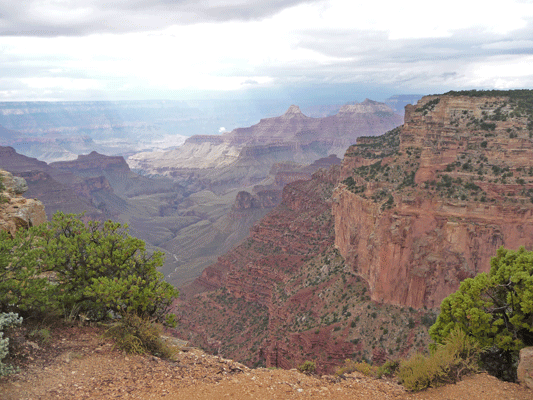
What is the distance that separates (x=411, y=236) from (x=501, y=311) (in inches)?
804

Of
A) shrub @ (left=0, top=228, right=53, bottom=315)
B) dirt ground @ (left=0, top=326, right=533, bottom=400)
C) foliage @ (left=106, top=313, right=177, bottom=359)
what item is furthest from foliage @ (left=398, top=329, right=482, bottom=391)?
shrub @ (left=0, top=228, right=53, bottom=315)

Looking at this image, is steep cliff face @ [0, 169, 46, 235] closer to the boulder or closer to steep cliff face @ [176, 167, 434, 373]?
the boulder

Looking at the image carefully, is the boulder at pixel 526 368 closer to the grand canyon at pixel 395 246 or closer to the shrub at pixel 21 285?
the shrub at pixel 21 285

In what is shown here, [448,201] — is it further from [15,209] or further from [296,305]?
[15,209]

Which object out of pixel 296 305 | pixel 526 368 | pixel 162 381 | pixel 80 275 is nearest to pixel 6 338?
pixel 80 275

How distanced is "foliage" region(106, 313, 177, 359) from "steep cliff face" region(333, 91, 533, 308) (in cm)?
2716

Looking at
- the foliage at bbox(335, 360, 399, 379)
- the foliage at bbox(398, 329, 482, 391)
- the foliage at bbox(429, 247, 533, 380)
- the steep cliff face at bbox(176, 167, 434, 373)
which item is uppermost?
the foliage at bbox(429, 247, 533, 380)

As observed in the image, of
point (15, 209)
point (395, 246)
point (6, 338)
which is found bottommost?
point (395, 246)

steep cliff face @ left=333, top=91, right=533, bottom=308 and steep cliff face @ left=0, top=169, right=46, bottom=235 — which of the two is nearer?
steep cliff face @ left=0, top=169, right=46, bottom=235

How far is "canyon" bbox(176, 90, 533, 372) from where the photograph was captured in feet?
109

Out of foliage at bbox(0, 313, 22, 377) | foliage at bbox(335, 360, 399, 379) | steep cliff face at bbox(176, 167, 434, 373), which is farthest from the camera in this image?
steep cliff face at bbox(176, 167, 434, 373)

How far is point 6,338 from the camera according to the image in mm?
11219

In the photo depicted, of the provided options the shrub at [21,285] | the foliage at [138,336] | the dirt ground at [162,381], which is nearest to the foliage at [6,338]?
the dirt ground at [162,381]

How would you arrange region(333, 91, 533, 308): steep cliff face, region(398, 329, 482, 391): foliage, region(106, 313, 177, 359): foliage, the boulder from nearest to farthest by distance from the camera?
the boulder < region(398, 329, 482, 391): foliage < region(106, 313, 177, 359): foliage < region(333, 91, 533, 308): steep cliff face
